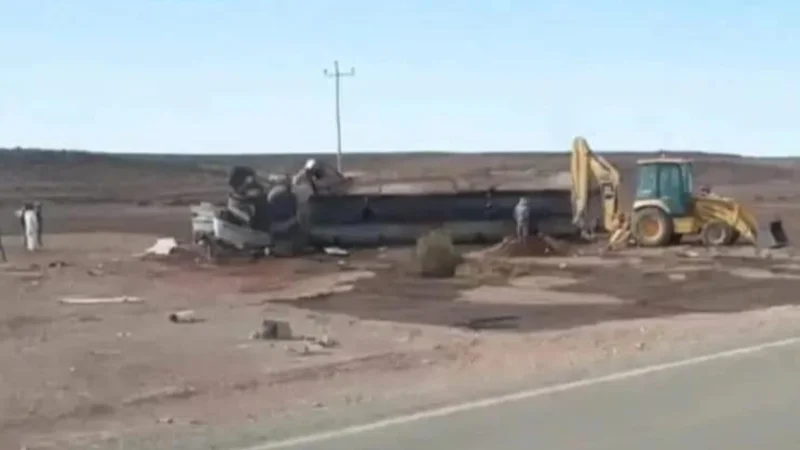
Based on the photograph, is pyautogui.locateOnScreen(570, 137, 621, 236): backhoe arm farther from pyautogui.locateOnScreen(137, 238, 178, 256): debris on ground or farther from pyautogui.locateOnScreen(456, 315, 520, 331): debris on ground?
pyautogui.locateOnScreen(456, 315, 520, 331): debris on ground

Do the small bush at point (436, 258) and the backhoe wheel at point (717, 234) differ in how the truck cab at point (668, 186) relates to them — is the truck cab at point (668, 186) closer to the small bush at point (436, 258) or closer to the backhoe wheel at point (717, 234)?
the backhoe wheel at point (717, 234)

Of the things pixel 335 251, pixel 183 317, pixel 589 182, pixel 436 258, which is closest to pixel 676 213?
pixel 589 182

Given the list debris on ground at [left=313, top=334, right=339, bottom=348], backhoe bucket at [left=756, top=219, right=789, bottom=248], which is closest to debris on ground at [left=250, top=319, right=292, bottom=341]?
debris on ground at [left=313, top=334, right=339, bottom=348]

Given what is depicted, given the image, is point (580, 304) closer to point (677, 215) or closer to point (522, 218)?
point (677, 215)

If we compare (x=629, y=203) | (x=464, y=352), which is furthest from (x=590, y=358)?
(x=629, y=203)

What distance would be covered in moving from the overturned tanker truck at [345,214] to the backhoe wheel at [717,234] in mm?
7342

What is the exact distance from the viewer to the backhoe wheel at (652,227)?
48.0m

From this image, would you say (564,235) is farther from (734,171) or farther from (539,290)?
(734,171)

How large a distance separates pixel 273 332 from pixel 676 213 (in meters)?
26.3

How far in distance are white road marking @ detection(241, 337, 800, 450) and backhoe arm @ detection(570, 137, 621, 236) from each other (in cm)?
3195

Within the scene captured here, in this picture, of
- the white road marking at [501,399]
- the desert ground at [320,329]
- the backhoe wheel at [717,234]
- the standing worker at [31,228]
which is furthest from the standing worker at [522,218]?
the white road marking at [501,399]

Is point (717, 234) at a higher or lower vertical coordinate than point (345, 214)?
lower

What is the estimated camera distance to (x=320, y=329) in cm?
2555

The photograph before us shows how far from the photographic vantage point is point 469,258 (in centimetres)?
4556
